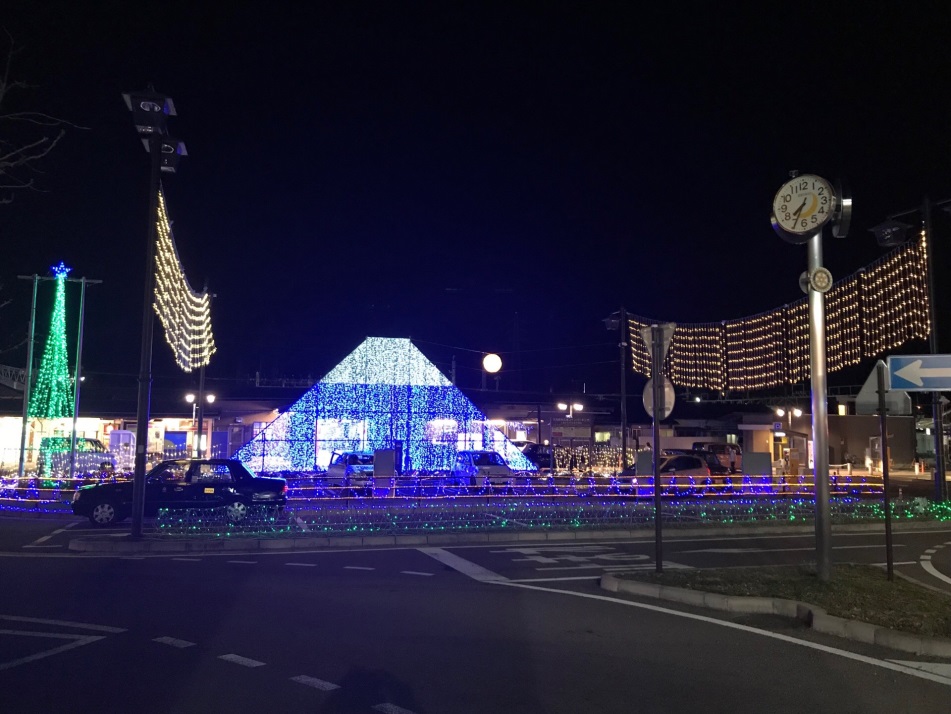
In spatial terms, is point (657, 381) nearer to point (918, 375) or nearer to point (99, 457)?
point (918, 375)

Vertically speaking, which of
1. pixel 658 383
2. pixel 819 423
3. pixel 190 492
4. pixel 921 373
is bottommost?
pixel 190 492

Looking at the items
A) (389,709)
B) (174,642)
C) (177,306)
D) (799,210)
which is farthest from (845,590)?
(177,306)

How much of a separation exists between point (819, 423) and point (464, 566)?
229 inches

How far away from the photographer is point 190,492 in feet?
59.2

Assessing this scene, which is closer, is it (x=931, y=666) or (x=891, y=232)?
(x=931, y=666)

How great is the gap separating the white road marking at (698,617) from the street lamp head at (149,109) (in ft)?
31.0

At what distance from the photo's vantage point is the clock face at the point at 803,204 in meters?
9.91

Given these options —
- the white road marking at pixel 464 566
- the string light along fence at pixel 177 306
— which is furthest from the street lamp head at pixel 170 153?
the white road marking at pixel 464 566

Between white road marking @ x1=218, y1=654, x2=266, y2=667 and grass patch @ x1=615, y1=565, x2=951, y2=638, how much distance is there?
5482mm

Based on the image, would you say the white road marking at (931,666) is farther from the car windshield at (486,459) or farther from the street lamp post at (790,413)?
the street lamp post at (790,413)

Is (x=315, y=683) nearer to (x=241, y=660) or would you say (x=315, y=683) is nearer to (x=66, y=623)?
(x=241, y=660)

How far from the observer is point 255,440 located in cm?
2527

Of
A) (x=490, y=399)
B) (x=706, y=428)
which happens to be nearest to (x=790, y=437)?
(x=706, y=428)

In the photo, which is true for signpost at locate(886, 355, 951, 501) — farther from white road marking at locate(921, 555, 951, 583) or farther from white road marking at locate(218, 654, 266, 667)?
white road marking at locate(218, 654, 266, 667)
